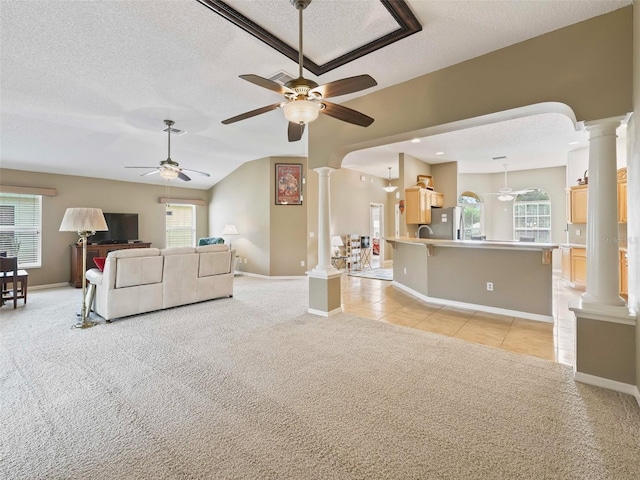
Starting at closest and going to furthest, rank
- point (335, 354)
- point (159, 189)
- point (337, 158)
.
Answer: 1. point (335, 354)
2. point (337, 158)
3. point (159, 189)

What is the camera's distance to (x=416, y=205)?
6.82 meters

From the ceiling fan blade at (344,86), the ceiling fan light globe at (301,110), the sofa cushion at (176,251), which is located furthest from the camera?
the sofa cushion at (176,251)

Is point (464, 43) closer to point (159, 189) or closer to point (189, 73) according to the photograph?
point (189, 73)

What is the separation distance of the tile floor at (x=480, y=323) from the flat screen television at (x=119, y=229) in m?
5.63

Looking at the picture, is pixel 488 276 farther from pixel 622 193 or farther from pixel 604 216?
pixel 622 193

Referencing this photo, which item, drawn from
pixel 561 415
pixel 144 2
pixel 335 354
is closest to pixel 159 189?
pixel 144 2

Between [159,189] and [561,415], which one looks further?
[159,189]

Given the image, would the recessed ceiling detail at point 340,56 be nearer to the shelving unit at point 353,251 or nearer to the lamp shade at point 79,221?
the lamp shade at point 79,221

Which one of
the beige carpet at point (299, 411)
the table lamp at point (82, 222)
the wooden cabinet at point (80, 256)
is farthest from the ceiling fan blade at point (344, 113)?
the wooden cabinet at point (80, 256)

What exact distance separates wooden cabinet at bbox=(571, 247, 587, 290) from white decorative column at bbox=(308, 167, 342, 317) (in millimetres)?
5011

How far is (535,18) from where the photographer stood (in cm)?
240

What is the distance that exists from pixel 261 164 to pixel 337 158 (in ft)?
12.1

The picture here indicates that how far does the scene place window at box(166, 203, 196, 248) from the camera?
339 inches

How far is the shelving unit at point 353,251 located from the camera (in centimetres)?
841
